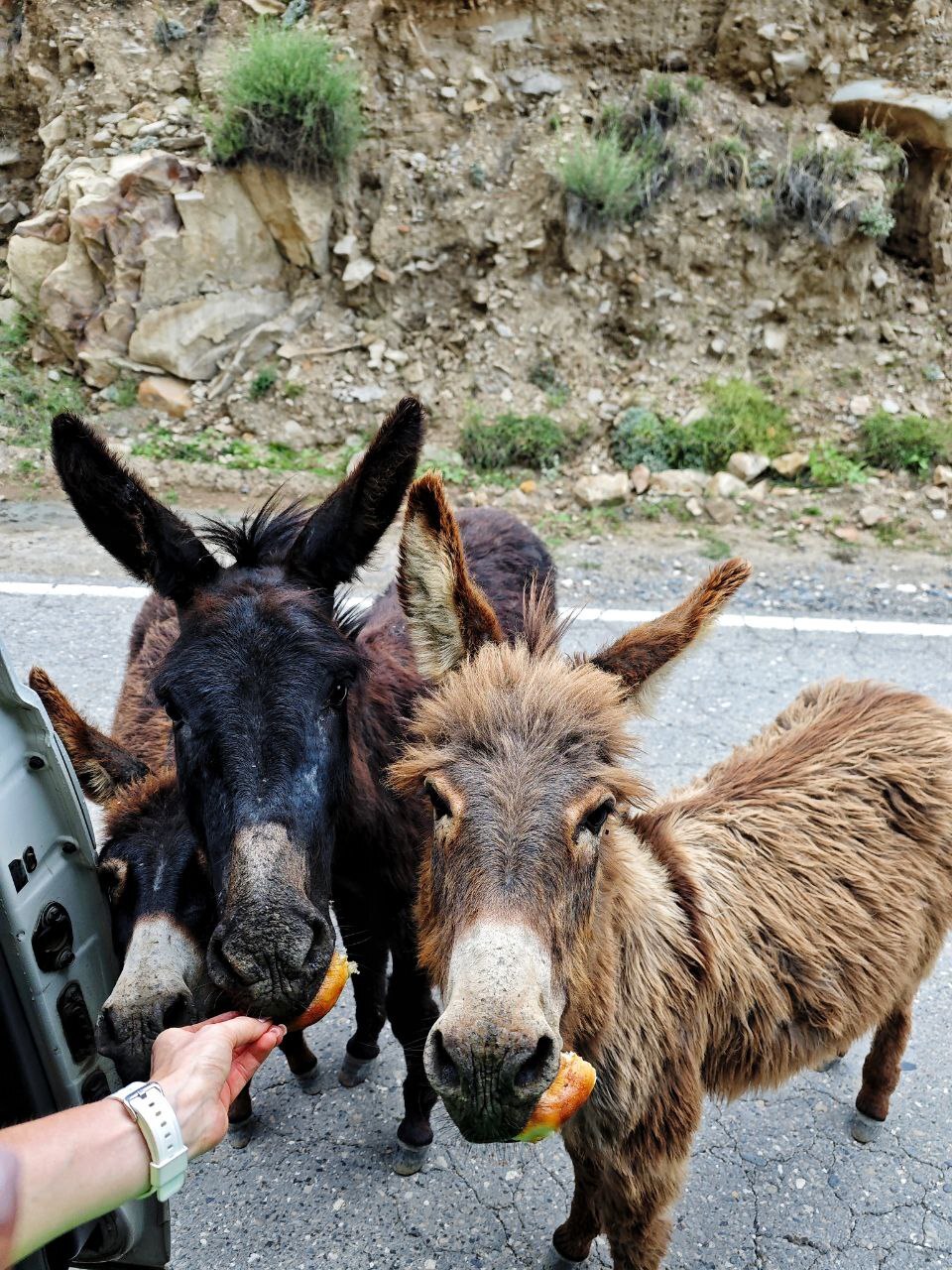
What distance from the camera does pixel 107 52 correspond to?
371 inches

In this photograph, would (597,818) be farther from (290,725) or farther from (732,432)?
(732,432)

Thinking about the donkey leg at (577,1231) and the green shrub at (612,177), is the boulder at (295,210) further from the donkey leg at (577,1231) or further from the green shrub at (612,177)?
the donkey leg at (577,1231)

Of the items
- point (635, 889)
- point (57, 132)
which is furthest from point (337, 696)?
point (57, 132)

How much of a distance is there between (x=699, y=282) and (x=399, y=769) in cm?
Result: 791

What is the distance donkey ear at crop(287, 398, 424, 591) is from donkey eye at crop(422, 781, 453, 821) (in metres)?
0.83

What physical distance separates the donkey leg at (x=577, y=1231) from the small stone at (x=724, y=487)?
591 cm

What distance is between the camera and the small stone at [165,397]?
330 inches

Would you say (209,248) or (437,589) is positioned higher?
(437,589)

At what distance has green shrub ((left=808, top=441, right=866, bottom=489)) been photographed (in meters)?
7.91

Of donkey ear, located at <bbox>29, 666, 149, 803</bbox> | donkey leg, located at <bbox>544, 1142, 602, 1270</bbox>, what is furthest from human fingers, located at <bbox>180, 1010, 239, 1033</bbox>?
donkey leg, located at <bbox>544, 1142, 602, 1270</bbox>

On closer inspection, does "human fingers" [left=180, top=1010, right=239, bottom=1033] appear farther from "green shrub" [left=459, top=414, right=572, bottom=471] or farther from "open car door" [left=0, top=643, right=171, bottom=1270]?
"green shrub" [left=459, top=414, right=572, bottom=471]

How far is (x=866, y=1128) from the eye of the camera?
11.1 feet

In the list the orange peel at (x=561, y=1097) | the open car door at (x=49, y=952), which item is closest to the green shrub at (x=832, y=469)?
the orange peel at (x=561, y=1097)

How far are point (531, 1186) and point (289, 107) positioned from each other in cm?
869
